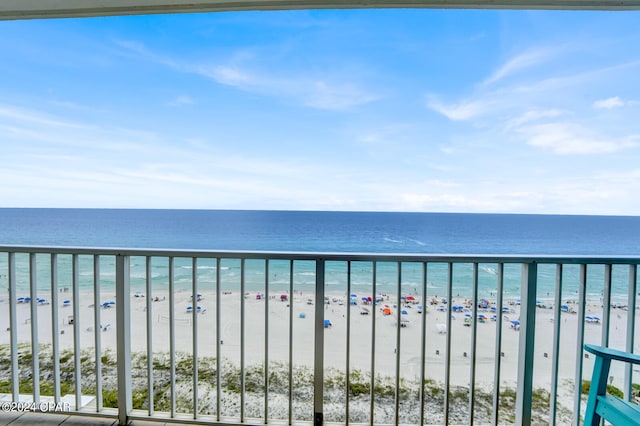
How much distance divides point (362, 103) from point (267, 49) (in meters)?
5.07

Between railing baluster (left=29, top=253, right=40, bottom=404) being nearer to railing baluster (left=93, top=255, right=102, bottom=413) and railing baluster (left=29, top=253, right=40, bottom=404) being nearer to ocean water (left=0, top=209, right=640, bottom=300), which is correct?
railing baluster (left=93, top=255, right=102, bottom=413)

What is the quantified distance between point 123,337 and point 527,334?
2147 mm

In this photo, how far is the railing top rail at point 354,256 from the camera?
1.34 meters

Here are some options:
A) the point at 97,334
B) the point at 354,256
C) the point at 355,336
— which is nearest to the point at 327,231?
the point at 355,336

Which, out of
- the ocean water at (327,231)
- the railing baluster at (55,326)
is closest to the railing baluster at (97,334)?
the railing baluster at (55,326)

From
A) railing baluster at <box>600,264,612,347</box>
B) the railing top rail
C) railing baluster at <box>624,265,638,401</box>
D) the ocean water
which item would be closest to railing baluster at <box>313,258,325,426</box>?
the railing top rail

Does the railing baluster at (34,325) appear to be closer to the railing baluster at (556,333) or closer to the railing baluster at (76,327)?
the railing baluster at (76,327)

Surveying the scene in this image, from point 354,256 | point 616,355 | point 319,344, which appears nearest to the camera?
point 616,355

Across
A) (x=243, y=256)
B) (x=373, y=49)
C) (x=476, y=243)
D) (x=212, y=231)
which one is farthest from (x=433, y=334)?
(x=212, y=231)

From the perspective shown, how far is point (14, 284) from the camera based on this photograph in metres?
1.56

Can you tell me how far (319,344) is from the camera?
145 centimetres

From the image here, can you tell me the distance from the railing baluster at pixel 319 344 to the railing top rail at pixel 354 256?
10cm

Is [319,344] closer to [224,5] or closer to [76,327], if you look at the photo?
[76,327]

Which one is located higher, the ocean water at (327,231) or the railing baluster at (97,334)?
the railing baluster at (97,334)
